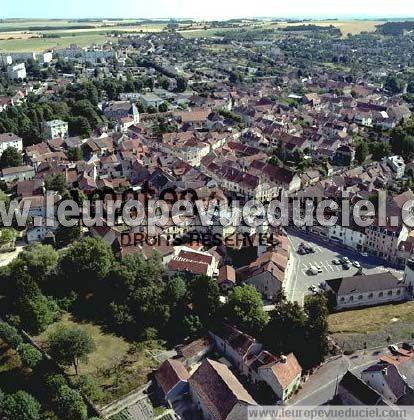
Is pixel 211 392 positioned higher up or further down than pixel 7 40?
further down

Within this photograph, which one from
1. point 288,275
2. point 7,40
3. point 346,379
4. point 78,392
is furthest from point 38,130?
point 7,40

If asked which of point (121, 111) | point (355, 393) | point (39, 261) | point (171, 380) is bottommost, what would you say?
point (171, 380)

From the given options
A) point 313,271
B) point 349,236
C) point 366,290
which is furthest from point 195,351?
point 349,236

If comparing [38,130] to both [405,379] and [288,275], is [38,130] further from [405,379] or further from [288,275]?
[405,379]

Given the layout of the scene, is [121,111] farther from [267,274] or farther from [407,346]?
[407,346]

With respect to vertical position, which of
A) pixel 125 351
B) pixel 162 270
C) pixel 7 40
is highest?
pixel 7 40

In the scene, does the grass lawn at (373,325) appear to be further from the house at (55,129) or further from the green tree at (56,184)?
the house at (55,129)

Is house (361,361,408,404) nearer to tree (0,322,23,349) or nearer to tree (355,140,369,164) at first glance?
tree (0,322,23,349)
